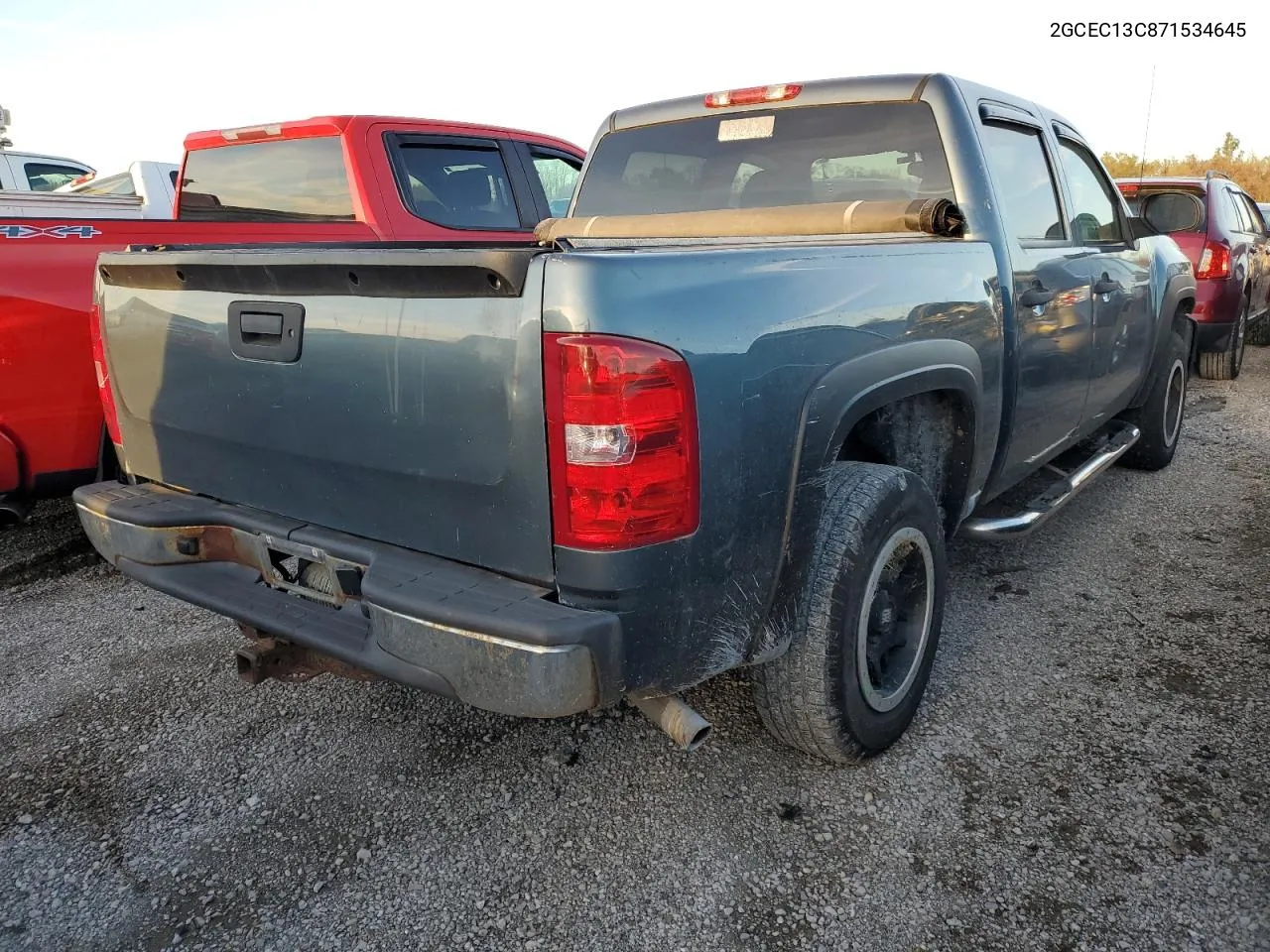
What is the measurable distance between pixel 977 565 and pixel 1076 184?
1724 mm

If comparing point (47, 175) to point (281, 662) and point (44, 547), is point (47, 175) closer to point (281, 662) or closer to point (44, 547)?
point (44, 547)

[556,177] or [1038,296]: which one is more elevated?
[556,177]

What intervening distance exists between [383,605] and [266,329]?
2.55ft

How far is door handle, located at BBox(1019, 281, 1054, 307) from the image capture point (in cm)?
314

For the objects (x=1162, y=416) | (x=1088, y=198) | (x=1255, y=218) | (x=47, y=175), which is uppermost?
(x=47, y=175)

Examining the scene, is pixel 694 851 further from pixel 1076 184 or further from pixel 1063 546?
pixel 1076 184

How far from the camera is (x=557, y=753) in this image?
275 centimetres

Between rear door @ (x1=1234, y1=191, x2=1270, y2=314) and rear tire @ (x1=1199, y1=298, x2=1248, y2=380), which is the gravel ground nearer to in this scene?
rear tire @ (x1=1199, y1=298, x2=1248, y2=380)

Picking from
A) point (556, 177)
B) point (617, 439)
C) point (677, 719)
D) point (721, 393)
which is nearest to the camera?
point (617, 439)

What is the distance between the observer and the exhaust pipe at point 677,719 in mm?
2082

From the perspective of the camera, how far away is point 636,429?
5.90 ft

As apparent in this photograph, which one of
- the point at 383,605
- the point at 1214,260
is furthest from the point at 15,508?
the point at 1214,260

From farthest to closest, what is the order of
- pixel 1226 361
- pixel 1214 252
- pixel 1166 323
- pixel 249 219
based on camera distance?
pixel 1226 361 → pixel 1214 252 → pixel 249 219 → pixel 1166 323

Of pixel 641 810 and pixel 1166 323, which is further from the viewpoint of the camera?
pixel 1166 323
